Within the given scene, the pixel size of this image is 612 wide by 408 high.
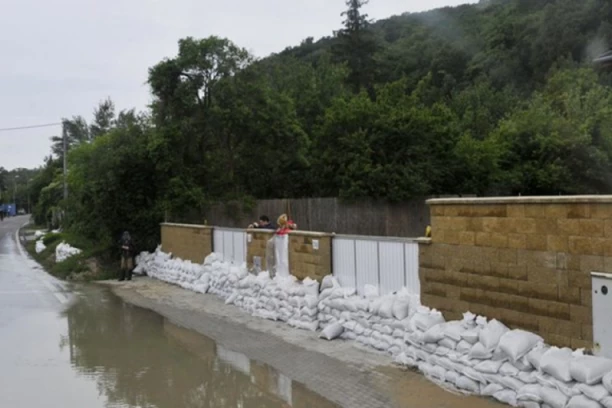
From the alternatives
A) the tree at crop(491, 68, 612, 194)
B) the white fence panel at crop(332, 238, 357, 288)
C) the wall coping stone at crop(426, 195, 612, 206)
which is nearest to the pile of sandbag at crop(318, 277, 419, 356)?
the white fence panel at crop(332, 238, 357, 288)

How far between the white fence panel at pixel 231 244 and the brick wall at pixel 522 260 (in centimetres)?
636

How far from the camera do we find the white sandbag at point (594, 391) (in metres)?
5.14

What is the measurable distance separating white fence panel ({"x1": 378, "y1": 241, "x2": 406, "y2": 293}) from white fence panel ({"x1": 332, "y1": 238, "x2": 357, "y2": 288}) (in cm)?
73

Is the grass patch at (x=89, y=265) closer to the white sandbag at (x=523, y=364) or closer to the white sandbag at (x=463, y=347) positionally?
the white sandbag at (x=463, y=347)

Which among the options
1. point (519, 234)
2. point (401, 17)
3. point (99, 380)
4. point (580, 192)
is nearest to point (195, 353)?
point (99, 380)

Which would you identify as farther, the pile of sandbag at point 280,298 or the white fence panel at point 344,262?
the pile of sandbag at point 280,298

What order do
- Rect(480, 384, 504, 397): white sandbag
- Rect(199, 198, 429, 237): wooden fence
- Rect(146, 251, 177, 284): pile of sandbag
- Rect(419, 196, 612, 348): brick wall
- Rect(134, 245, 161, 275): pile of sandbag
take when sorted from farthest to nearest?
Rect(199, 198, 429, 237): wooden fence → Rect(134, 245, 161, 275): pile of sandbag → Rect(146, 251, 177, 284): pile of sandbag → Rect(480, 384, 504, 397): white sandbag → Rect(419, 196, 612, 348): brick wall

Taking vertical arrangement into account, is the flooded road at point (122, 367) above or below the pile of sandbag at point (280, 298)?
below

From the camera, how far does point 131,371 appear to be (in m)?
8.43

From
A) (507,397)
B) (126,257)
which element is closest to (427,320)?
(507,397)

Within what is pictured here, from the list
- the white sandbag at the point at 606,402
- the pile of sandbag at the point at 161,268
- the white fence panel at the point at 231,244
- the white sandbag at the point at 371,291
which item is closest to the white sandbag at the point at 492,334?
the white sandbag at the point at 606,402

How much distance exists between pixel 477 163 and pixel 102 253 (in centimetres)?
1365

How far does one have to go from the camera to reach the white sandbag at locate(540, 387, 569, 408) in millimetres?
5438

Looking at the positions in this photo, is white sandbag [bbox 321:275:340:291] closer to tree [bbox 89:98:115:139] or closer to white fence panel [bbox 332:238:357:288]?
white fence panel [bbox 332:238:357:288]
